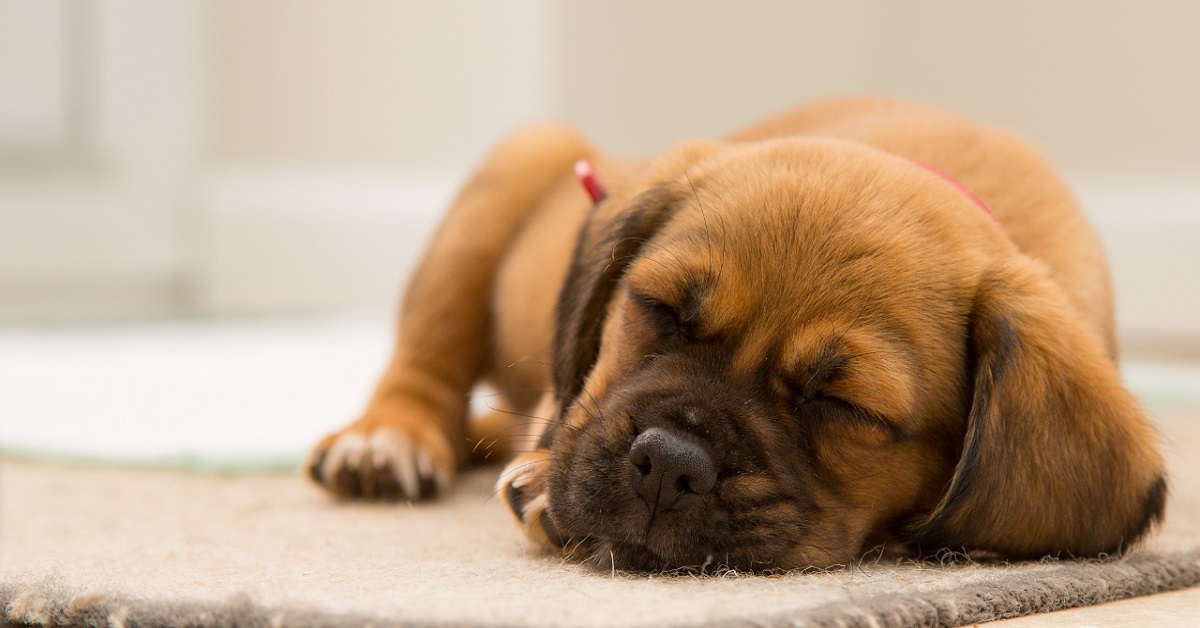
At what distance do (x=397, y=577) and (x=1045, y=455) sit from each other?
3.43ft

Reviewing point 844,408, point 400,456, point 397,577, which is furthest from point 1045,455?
point 400,456

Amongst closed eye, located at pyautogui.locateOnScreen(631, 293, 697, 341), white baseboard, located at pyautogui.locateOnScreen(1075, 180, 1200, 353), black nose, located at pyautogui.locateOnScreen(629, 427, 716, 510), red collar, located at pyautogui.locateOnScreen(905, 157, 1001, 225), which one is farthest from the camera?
white baseboard, located at pyautogui.locateOnScreen(1075, 180, 1200, 353)

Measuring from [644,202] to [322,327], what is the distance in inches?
197

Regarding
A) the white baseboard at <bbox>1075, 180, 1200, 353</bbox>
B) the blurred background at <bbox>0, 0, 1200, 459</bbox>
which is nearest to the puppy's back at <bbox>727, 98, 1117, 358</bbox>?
the blurred background at <bbox>0, 0, 1200, 459</bbox>

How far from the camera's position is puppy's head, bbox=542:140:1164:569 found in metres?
2.00

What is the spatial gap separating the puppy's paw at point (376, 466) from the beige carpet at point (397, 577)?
2.6 inches

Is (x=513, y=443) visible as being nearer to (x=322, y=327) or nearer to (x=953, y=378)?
(x=953, y=378)

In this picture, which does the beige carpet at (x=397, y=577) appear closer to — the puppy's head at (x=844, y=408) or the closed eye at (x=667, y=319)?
the puppy's head at (x=844, y=408)

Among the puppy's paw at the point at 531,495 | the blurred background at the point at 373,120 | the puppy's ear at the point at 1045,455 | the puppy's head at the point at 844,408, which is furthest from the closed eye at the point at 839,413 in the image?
the blurred background at the point at 373,120

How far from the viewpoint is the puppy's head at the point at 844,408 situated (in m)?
2.00

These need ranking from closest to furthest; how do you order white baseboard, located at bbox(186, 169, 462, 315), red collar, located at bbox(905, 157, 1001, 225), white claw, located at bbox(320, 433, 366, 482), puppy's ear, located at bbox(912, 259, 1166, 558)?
puppy's ear, located at bbox(912, 259, 1166, 558) → red collar, located at bbox(905, 157, 1001, 225) → white claw, located at bbox(320, 433, 366, 482) → white baseboard, located at bbox(186, 169, 462, 315)

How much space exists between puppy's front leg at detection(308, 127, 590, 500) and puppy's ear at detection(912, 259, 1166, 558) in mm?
1236

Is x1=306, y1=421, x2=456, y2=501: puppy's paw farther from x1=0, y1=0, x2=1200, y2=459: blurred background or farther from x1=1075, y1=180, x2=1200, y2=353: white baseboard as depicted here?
x1=1075, y1=180, x2=1200, y2=353: white baseboard

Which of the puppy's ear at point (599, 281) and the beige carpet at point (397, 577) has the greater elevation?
the puppy's ear at point (599, 281)
